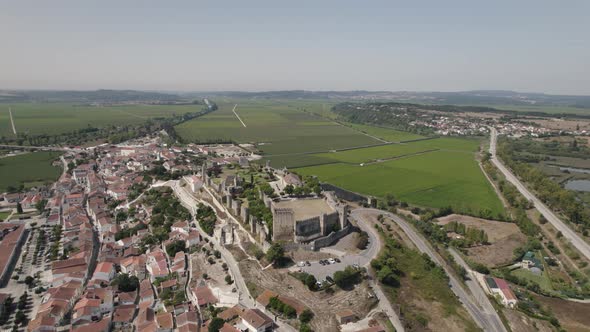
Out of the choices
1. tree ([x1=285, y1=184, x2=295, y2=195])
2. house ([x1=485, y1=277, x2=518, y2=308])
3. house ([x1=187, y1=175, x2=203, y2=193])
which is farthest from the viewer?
house ([x1=187, y1=175, x2=203, y2=193])

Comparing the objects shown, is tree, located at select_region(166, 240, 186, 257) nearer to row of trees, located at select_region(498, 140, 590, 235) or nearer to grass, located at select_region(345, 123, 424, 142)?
row of trees, located at select_region(498, 140, 590, 235)

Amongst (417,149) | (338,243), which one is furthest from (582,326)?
(417,149)

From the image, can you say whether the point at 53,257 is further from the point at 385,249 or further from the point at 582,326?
the point at 582,326

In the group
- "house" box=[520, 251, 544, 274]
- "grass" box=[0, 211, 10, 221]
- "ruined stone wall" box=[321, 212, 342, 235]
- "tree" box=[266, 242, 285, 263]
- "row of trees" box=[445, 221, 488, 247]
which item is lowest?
"house" box=[520, 251, 544, 274]

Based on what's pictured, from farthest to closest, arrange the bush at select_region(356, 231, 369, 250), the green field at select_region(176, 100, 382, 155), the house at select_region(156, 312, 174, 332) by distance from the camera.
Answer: the green field at select_region(176, 100, 382, 155), the bush at select_region(356, 231, 369, 250), the house at select_region(156, 312, 174, 332)

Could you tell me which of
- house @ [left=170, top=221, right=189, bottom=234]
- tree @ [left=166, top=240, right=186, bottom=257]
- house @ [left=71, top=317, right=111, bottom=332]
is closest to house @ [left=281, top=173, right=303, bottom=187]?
house @ [left=170, top=221, right=189, bottom=234]

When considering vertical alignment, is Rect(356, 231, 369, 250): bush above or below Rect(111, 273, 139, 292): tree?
above
